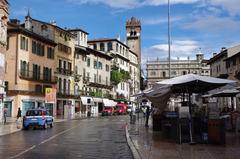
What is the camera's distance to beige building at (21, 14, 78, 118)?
6725 cm

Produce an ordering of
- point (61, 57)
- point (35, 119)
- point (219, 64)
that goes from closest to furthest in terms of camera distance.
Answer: point (35, 119) → point (219, 64) → point (61, 57)

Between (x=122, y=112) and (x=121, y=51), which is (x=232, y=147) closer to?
(x=122, y=112)

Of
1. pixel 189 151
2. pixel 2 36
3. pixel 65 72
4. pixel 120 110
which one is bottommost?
pixel 189 151

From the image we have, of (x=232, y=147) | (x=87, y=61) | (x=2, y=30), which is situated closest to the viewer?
(x=232, y=147)

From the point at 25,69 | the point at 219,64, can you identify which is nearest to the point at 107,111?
the point at 25,69

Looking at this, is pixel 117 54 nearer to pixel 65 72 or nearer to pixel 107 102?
pixel 107 102

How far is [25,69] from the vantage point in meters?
57.9

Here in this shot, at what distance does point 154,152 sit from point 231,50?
4337 centimetres

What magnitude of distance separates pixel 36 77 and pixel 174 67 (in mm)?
92597

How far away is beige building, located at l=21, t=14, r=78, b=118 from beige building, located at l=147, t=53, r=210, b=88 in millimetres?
71781

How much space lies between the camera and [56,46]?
6800cm

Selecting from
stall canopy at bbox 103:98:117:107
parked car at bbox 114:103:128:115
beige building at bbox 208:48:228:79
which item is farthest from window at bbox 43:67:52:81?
beige building at bbox 208:48:228:79

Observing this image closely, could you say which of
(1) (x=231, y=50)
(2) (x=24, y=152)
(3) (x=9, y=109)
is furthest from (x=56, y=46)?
(2) (x=24, y=152)

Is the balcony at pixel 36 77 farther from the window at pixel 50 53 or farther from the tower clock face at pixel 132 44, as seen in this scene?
the tower clock face at pixel 132 44
